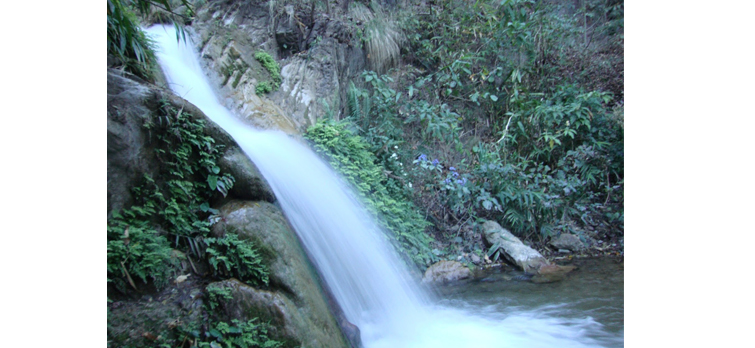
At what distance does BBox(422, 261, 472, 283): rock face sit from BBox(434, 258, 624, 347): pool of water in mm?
165

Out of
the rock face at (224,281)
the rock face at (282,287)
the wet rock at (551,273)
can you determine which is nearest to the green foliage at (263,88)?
the rock face at (224,281)

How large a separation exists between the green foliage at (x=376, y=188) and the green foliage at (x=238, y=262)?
7.24ft

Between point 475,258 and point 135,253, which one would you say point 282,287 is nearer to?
point 135,253

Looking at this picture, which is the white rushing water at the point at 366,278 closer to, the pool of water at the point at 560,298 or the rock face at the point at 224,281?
the pool of water at the point at 560,298

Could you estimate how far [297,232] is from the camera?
356cm

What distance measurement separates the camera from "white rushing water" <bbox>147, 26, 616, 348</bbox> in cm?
358

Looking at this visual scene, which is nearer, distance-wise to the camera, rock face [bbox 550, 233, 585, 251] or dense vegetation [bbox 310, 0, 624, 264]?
rock face [bbox 550, 233, 585, 251]

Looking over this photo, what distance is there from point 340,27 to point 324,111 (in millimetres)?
1730

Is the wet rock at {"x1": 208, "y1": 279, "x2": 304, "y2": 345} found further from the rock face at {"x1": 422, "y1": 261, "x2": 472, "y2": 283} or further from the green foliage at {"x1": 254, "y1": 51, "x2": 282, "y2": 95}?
the green foliage at {"x1": 254, "y1": 51, "x2": 282, "y2": 95}

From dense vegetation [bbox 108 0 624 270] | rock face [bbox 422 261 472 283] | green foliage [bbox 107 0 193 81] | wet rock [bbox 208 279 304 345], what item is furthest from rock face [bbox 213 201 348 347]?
rock face [bbox 422 261 472 283]

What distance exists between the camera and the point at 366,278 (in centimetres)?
395

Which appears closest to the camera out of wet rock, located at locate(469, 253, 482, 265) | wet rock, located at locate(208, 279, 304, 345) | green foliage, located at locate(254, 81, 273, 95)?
wet rock, located at locate(208, 279, 304, 345)

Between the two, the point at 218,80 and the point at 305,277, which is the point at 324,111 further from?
the point at 305,277
